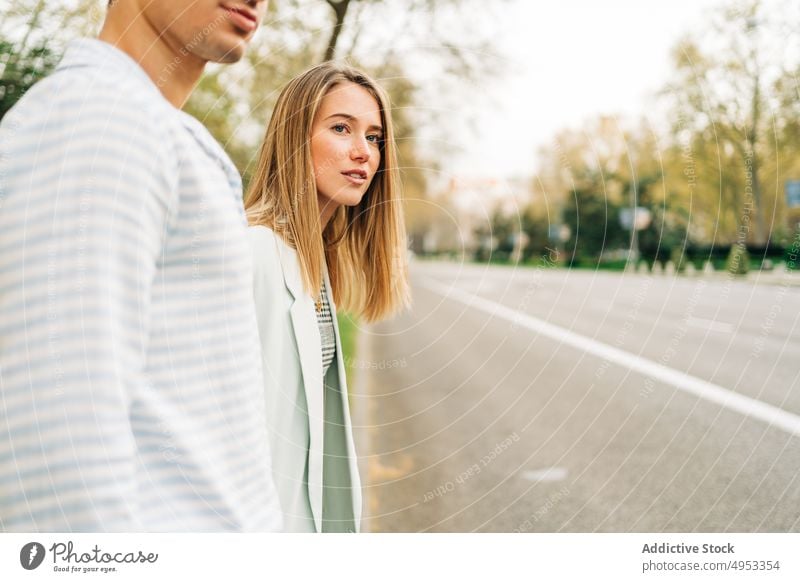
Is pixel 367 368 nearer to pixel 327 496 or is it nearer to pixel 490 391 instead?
pixel 490 391

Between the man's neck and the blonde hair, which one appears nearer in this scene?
the man's neck

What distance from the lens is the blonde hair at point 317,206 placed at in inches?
53.5

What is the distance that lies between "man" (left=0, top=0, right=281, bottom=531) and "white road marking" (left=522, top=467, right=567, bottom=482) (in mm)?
3059

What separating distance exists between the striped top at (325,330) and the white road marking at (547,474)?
249 centimetres

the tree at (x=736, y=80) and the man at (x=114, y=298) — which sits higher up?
the tree at (x=736, y=80)

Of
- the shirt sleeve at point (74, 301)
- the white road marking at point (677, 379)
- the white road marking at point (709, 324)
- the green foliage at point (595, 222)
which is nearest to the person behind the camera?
the shirt sleeve at point (74, 301)

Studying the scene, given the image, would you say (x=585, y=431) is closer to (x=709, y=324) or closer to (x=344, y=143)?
(x=344, y=143)

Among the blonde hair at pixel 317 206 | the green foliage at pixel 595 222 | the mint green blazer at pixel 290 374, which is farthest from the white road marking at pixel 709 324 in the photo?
the green foliage at pixel 595 222

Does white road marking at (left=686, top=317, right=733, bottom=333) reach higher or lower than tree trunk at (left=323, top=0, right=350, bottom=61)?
lower

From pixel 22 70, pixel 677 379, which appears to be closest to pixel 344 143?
pixel 22 70

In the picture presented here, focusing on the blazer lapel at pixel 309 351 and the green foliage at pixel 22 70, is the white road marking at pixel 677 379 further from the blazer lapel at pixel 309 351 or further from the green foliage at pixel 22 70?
the green foliage at pixel 22 70

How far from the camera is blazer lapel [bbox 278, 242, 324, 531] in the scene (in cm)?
→ 128

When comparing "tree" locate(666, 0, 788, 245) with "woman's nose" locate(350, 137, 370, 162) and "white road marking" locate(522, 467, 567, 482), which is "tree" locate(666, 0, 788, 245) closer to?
"woman's nose" locate(350, 137, 370, 162)

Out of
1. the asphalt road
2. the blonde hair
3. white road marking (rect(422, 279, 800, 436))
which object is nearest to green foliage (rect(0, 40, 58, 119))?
the blonde hair
